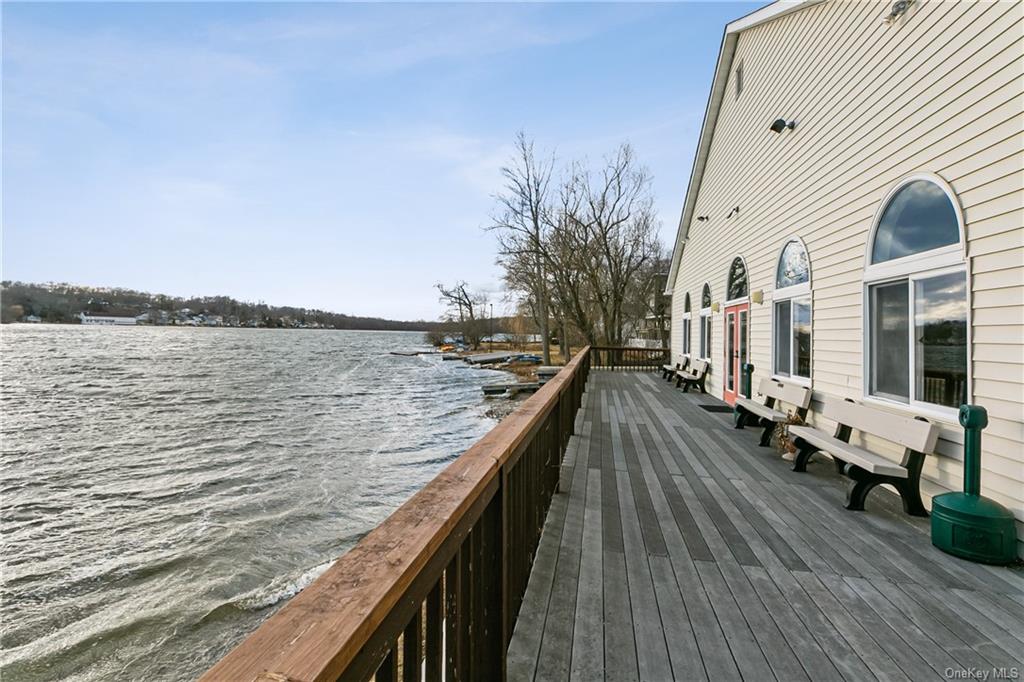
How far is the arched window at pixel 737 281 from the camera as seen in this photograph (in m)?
7.94

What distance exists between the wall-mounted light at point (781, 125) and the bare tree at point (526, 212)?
15644 mm

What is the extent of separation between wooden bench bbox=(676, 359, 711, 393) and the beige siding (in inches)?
109

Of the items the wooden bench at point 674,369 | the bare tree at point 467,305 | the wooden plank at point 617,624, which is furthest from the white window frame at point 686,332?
the bare tree at point 467,305

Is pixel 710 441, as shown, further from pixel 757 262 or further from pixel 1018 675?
pixel 1018 675

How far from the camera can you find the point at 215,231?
82.4 ft

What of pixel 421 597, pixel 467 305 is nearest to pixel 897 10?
pixel 421 597

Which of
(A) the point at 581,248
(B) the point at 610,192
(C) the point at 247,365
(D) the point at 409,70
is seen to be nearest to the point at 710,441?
(D) the point at 409,70

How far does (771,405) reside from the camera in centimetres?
641

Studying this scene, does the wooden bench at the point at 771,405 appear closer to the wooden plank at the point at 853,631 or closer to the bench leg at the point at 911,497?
the bench leg at the point at 911,497

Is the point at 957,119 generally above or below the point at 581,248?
below

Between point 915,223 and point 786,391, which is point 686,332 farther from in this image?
point 915,223

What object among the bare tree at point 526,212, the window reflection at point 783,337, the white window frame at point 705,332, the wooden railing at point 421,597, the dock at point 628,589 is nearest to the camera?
the wooden railing at point 421,597

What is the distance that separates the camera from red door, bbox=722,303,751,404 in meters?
7.95

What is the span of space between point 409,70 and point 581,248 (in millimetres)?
11879
